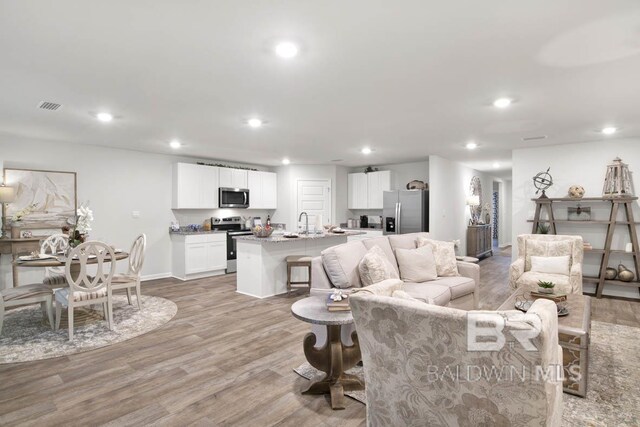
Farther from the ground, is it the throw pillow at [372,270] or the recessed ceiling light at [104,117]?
the recessed ceiling light at [104,117]

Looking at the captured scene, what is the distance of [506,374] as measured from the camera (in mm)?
1214

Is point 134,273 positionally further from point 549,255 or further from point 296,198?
point 549,255

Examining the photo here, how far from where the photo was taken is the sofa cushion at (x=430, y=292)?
3230 millimetres

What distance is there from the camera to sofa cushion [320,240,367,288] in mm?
3084

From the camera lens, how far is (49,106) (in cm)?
353

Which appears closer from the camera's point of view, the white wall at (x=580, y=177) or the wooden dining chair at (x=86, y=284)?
the wooden dining chair at (x=86, y=284)

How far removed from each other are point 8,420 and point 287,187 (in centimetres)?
657

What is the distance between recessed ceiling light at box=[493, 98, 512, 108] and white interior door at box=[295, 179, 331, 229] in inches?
202

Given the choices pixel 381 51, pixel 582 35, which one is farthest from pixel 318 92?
pixel 582 35

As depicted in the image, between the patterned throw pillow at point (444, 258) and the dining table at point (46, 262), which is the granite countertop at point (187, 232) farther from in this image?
the patterned throw pillow at point (444, 258)

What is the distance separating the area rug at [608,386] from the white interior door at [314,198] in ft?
18.3

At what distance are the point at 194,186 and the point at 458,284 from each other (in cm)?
525

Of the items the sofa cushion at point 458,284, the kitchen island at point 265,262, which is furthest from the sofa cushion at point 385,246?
the kitchen island at point 265,262

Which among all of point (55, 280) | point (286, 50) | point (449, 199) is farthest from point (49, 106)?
point (449, 199)
